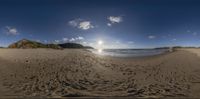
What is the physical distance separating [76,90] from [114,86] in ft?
8.38

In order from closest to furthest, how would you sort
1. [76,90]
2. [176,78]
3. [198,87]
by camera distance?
[76,90], [198,87], [176,78]

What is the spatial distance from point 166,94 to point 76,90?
15.4ft

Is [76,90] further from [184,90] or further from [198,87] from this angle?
[198,87]

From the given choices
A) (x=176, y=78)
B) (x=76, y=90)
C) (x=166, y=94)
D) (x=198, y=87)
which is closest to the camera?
(x=166, y=94)

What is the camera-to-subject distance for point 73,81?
48.6 feet

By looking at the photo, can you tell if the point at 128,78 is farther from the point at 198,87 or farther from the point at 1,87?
the point at 1,87

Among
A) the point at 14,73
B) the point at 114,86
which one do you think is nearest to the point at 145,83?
the point at 114,86

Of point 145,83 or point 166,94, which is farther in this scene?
point 145,83

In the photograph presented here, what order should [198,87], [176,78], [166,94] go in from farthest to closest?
[176,78], [198,87], [166,94]

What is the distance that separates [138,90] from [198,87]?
3846 mm

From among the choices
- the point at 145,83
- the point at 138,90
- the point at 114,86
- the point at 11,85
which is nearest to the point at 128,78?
the point at 145,83

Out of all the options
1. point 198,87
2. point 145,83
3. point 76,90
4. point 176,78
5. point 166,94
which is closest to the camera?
point 166,94

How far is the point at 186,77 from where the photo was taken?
16.5 metres

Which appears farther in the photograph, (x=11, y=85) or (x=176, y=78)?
(x=176, y=78)
